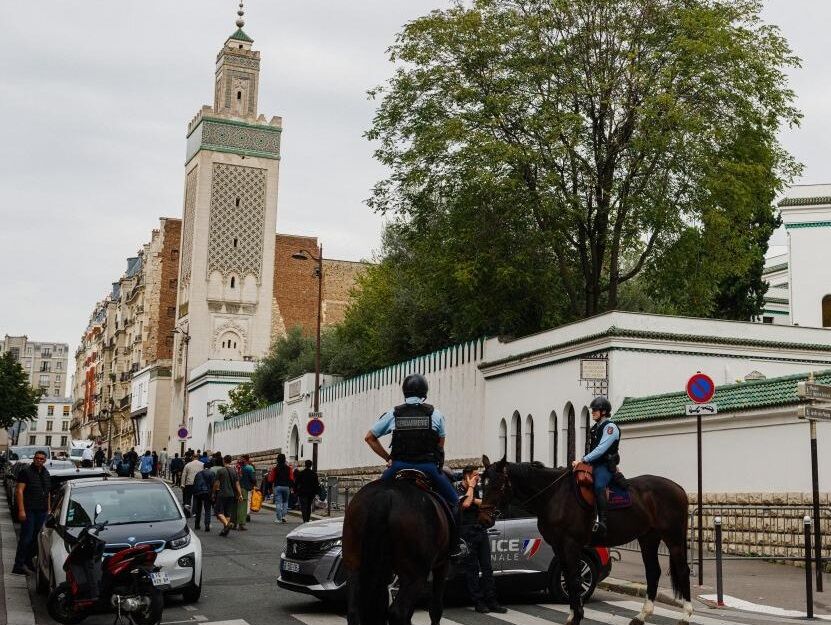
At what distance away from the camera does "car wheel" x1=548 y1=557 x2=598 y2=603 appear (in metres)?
13.8

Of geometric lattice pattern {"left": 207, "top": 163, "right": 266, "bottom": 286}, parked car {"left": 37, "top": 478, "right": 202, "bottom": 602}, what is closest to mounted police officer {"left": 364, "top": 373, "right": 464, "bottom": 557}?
parked car {"left": 37, "top": 478, "right": 202, "bottom": 602}

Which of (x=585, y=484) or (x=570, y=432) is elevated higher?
(x=570, y=432)

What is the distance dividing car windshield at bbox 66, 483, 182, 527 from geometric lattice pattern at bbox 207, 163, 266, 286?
67.9 metres

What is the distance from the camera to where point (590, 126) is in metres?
33.0

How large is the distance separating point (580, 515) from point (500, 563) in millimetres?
2285

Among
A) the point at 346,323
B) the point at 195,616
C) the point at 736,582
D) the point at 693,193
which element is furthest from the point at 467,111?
the point at 346,323

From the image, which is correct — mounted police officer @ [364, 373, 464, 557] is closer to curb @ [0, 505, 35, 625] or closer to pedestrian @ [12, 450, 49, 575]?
curb @ [0, 505, 35, 625]

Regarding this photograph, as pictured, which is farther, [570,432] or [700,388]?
[570,432]

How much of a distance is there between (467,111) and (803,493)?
1651 cm

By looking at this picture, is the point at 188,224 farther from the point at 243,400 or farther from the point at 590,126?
the point at 590,126

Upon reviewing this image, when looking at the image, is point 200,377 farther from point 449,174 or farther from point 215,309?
point 449,174

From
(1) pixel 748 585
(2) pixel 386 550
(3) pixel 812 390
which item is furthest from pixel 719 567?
(2) pixel 386 550

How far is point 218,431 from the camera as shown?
70.7 m

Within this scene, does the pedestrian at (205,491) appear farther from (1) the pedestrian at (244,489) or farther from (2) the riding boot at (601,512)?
(2) the riding boot at (601,512)
